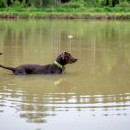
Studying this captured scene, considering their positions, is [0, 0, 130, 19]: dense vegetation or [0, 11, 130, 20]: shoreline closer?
[0, 11, 130, 20]: shoreline

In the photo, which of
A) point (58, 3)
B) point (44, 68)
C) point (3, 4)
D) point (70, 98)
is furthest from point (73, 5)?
point (70, 98)

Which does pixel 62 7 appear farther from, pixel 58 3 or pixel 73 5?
pixel 58 3

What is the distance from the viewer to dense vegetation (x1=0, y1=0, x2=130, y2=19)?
57.2 meters

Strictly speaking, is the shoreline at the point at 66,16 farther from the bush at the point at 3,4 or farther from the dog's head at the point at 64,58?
the dog's head at the point at 64,58

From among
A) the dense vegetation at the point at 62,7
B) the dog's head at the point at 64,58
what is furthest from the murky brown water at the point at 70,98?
the dense vegetation at the point at 62,7

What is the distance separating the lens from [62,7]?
62344mm

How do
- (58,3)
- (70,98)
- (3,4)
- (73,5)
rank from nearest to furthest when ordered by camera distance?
(70,98), (3,4), (73,5), (58,3)

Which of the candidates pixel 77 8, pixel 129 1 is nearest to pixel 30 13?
pixel 77 8

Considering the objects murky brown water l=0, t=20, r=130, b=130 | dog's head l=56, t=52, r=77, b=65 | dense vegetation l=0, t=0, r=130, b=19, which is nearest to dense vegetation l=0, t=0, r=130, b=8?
dense vegetation l=0, t=0, r=130, b=19

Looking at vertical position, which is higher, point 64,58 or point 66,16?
point 64,58

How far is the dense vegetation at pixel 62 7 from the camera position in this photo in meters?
57.2

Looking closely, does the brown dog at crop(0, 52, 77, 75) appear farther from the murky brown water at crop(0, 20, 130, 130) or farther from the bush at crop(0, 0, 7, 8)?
the bush at crop(0, 0, 7, 8)

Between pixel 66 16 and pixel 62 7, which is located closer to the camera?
pixel 66 16

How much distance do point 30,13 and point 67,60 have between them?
139ft
